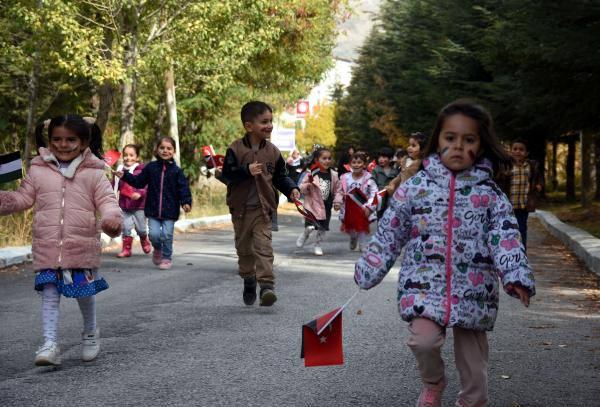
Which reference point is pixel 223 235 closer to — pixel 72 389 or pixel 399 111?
pixel 72 389

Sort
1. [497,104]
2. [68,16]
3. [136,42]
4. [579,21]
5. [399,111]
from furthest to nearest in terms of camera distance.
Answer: [399,111] < [497,104] < [136,42] < [68,16] < [579,21]

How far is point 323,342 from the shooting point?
195 inches

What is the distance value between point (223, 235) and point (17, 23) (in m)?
5.92

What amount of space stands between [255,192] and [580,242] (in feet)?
30.1

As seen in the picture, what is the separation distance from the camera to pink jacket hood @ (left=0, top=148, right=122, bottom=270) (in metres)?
6.59

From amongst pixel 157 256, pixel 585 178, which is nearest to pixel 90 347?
pixel 157 256

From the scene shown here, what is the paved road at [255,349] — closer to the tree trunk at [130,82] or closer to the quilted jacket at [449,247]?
the quilted jacket at [449,247]

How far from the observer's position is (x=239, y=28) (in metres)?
21.5

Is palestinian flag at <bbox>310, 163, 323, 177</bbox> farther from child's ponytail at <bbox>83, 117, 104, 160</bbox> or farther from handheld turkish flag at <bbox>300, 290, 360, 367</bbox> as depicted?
handheld turkish flag at <bbox>300, 290, 360, 367</bbox>

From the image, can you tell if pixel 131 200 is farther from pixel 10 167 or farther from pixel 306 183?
pixel 10 167

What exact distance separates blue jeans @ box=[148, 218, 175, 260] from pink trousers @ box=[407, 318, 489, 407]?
8795 mm

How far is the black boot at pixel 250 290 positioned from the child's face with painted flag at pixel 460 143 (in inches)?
197

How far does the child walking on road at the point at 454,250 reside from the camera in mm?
4723

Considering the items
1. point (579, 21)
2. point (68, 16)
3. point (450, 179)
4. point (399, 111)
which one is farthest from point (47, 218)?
point (399, 111)
